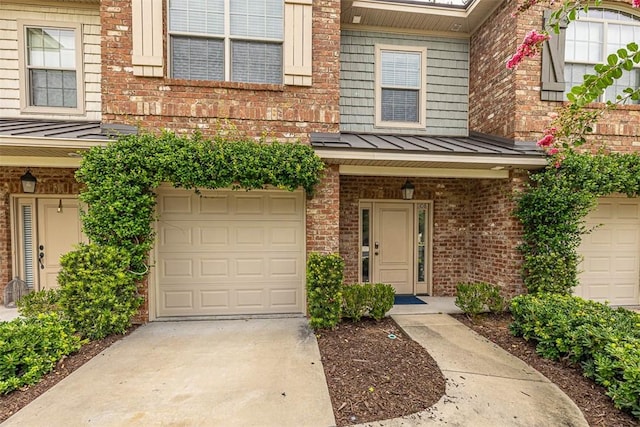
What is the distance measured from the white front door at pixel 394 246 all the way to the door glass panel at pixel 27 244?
6.46m

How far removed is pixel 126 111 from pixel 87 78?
5.68 feet

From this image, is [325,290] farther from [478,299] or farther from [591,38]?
[591,38]

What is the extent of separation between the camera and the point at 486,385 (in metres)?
3.08

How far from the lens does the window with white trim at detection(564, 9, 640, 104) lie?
5.52 meters

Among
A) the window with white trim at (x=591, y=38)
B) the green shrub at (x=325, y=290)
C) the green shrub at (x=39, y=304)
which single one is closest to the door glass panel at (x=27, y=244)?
the green shrub at (x=39, y=304)

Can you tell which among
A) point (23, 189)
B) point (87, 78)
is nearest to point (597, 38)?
point (87, 78)

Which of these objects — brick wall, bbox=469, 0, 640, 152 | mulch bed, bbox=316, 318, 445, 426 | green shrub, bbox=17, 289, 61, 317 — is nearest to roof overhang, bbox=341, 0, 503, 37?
brick wall, bbox=469, 0, 640, 152

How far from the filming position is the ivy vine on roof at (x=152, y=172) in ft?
13.5

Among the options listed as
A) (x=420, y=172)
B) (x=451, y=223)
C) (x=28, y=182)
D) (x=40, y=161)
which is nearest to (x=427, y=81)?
(x=420, y=172)

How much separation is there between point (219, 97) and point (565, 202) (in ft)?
18.1

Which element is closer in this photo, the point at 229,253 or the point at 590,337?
the point at 590,337

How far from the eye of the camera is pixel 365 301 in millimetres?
4590

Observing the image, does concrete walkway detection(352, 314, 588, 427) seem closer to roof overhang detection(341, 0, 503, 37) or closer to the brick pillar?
the brick pillar

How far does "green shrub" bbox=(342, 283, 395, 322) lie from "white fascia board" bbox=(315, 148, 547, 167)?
1.96m
